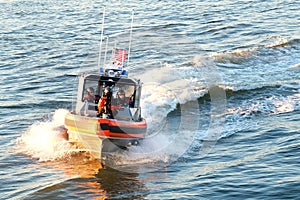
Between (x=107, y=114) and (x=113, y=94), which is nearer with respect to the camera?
(x=107, y=114)

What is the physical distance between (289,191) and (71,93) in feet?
39.0

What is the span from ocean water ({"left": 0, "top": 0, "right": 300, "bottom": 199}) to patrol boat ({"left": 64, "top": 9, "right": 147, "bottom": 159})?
23.4 inches

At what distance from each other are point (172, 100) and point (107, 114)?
21.5ft

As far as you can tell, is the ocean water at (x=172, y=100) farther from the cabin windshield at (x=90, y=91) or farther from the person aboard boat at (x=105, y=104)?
the cabin windshield at (x=90, y=91)

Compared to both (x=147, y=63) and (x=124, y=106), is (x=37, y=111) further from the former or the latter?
(x=147, y=63)

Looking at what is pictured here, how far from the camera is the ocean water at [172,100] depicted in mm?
14891

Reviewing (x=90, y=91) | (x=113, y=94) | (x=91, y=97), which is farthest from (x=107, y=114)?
(x=90, y=91)

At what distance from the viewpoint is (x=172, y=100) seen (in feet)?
73.7

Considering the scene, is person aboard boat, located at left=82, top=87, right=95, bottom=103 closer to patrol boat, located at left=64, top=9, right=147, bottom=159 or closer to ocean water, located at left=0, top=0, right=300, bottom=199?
patrol boat, located at left=64, top=9, right=147, bottom=159

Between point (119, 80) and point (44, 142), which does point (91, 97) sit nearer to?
point (119, 80)

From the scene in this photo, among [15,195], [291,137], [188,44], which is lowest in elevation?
[15,195]

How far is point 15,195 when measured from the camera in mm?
14508

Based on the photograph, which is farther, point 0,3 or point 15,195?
point 0,3

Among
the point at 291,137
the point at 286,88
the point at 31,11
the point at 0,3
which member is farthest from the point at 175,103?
the point at 0,3
